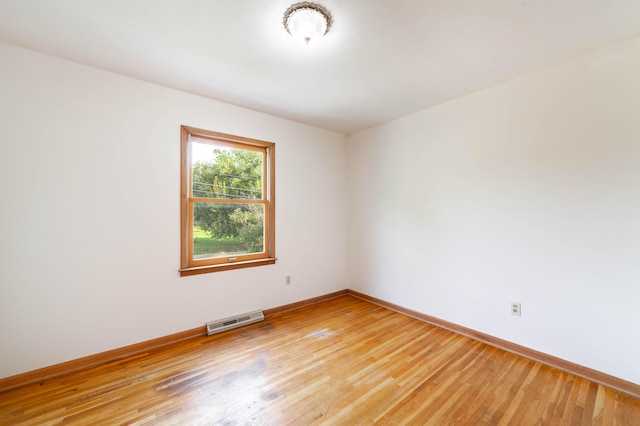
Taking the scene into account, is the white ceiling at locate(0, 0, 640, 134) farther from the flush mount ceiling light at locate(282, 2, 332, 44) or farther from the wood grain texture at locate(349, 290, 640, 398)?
the wood grain texture at locate(349, 290, 640, 398)

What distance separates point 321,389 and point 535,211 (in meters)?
2.39

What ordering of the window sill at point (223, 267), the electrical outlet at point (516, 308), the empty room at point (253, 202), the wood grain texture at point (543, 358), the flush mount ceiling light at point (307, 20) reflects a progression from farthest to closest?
1. the window sill at point (223, 267)
2. the electrical outlet at point (516, 308)
3. the wood grain texture at point (543, 358)
4. the empty room at point (253, 202)
5. the flush mount ceiling light at point (307, 20)

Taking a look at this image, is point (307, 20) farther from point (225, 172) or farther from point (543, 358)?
point (543, 358)

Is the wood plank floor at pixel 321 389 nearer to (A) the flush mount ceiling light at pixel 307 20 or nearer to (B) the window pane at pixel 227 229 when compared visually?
(B) the window pane at pixel 227 229

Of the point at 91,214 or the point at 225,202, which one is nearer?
the point at 91,214

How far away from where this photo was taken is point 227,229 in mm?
3066

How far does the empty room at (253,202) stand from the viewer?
1.71m

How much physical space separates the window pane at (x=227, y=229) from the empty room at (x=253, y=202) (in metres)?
0.03

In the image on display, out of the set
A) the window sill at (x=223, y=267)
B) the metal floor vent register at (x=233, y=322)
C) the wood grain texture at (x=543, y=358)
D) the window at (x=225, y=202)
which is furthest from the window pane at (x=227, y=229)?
the wood grain texture at (x=543, y=358)

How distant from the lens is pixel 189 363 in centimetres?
223

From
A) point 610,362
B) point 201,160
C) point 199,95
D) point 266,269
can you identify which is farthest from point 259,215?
point 610,362

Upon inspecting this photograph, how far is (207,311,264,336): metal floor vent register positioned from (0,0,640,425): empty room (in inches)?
0.9

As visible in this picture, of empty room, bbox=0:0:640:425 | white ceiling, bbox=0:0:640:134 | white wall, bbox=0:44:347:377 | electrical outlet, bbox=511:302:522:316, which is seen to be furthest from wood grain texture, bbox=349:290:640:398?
white ceiling, bbox=0:0:640:134

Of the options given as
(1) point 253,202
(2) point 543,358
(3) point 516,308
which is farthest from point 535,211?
(1) point 253,202
